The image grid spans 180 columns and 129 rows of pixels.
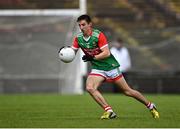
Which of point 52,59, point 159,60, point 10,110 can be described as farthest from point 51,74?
point 10,110

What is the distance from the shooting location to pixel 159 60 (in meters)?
28.5

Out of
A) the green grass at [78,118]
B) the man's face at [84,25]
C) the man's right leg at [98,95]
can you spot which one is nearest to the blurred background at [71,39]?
the green grass at [78,118]

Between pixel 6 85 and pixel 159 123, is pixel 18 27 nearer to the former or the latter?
pixel 6 85

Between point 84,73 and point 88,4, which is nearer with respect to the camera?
point 84,73

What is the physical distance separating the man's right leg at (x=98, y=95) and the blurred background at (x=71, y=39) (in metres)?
13.4

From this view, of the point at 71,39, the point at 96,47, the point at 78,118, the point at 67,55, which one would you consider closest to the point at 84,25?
the point at 96,47

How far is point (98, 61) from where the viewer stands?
43.2 feet

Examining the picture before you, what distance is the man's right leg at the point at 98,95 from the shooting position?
12883mm

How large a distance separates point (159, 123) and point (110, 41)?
16631mm

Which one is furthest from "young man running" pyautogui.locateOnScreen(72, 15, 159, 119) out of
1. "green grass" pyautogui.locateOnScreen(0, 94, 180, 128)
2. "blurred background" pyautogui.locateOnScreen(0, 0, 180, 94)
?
"blurred background" pyautogui.locateOnScreen(0, 0, 180, 94)

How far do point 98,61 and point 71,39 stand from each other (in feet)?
46.8

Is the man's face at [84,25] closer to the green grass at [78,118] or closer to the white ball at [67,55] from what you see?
the white ball at [67,55]

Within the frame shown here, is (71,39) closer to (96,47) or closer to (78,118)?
(96,47)

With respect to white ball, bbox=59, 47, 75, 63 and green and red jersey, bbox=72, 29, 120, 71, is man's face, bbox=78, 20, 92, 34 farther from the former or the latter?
white ball, bbox=59, 47, 75, 63
